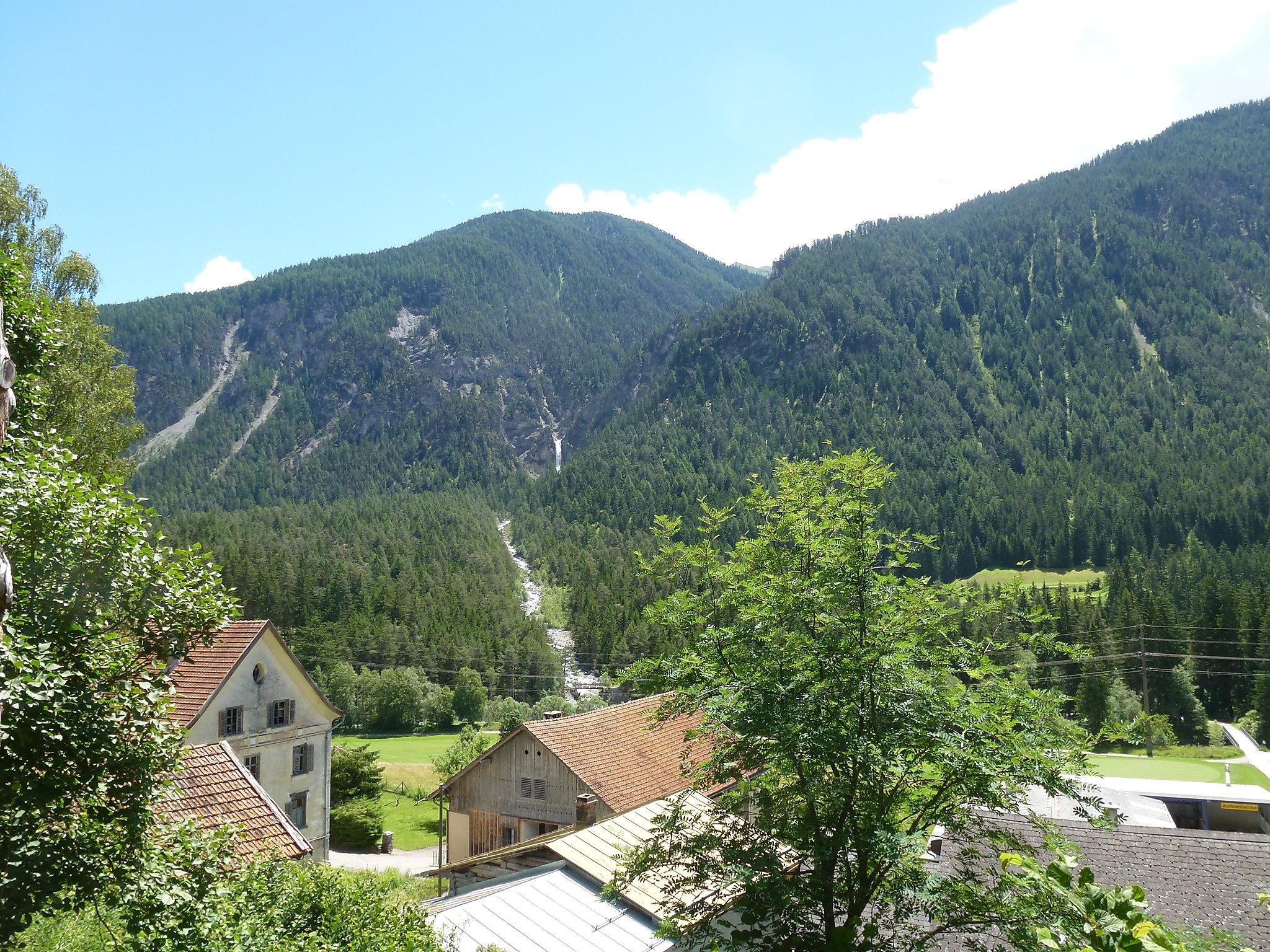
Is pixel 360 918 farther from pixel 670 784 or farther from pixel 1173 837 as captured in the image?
pixel 670 784

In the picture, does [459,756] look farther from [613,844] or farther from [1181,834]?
[1181,834]

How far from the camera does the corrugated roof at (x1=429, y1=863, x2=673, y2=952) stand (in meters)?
14.7

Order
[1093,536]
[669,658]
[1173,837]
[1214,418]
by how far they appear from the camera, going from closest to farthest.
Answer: [669,658] < [1173,837] < [1093,536] < [1214,418]

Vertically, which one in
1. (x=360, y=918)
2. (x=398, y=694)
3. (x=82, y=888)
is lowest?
(x=398, y=694)

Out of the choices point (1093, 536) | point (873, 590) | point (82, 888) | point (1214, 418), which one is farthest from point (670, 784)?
point (1214, 418)

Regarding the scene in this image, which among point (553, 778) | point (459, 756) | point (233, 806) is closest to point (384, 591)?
point (459, 756)

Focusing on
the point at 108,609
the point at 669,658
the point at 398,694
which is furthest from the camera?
the point at 398,694

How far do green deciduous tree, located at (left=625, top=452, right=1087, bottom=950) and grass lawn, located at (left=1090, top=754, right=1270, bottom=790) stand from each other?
20.5 m

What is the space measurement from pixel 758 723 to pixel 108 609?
798 cm

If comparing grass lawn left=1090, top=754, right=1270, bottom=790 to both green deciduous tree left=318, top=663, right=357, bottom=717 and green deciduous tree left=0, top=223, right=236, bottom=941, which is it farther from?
green deciduous tree left=318, top=663, right=357, bottom=717

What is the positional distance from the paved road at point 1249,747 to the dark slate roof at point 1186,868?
37404 millimetres

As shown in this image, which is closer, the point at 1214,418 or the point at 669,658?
the point at 669,658

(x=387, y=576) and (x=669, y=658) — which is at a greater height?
(x=669, y=658)

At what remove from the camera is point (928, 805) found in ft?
33.3
